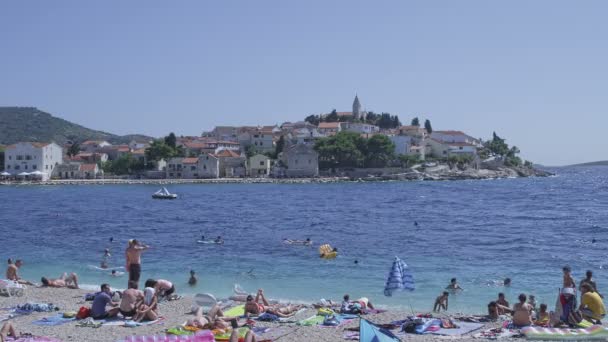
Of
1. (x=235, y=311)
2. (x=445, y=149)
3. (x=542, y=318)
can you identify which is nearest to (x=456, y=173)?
(x=445, y=149)

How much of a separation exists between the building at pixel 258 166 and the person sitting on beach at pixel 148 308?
98.9m

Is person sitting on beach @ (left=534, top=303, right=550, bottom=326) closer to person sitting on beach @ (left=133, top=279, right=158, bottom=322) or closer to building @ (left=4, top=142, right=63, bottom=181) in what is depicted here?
person sitting on beach @ (left=133, top=279, right=158, bottom=322)

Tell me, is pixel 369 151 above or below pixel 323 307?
above

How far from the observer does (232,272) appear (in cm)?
2305

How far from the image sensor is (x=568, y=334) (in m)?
12.3

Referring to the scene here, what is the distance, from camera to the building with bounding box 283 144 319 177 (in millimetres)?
112500

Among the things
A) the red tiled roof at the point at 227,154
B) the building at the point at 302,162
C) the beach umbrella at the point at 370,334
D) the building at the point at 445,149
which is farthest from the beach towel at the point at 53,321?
the building at the point at 445,149

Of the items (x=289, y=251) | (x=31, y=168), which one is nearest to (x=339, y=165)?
(x=31, y=168)

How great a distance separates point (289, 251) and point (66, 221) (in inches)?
878

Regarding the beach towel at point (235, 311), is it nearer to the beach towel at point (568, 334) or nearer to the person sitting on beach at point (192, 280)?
the person sitting on beach at point (192, 280)

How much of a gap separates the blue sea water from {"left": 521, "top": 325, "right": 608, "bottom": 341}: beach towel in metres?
4.47

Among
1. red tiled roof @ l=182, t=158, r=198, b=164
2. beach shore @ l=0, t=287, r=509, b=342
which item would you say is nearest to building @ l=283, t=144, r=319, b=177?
red tiled roof @ l=182, t=158, r=198, b=164

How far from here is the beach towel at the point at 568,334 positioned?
39.6ft

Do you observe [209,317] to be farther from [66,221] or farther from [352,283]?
[66,221]
